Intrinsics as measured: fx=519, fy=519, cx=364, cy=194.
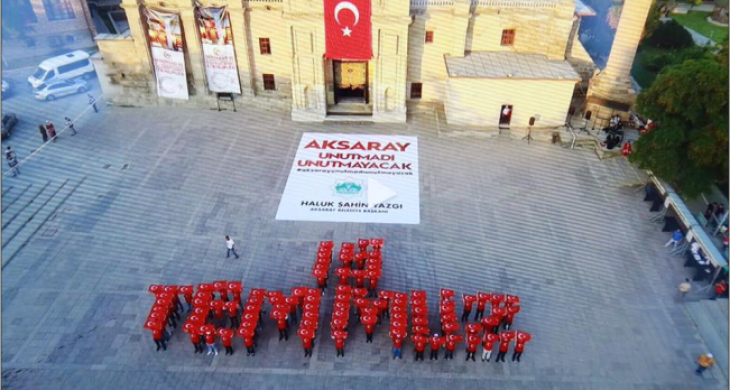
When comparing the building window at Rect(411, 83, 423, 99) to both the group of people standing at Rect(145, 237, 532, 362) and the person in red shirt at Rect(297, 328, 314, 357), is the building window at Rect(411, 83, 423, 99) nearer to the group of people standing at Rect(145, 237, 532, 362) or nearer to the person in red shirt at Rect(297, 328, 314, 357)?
the group of people standing at Rect(145, 237, 532, 362)

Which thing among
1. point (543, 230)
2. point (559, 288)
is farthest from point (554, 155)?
point (559, 288)

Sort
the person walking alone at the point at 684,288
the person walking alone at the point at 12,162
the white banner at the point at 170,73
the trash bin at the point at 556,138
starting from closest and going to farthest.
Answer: the person walking alone at the point at 684,288 → the person walking alone at the point at 12,162 → the trash bin at the point at 556,138 → the white banner at the point at 170,73

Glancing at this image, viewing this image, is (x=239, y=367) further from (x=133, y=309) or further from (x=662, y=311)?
(x=662, y=311)

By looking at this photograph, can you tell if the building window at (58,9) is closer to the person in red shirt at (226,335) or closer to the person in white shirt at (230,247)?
the person in white shirt at (230,247)

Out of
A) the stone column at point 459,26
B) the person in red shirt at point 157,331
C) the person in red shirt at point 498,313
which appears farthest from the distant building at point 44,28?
the person in red shirt at point 498,313

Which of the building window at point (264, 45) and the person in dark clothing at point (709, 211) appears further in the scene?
the building window at point (264, 45)

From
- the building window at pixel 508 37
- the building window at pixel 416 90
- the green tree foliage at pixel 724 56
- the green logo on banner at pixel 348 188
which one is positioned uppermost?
the green tree foliage at pixel 724 56

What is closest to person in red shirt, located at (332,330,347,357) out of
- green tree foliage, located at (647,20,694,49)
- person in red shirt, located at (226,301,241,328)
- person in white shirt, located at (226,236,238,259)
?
person in red shirt, located at (226,301,241,328)

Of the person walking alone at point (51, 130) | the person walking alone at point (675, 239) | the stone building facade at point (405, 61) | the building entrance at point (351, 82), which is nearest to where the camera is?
the person walking alone at point (675, 239)
